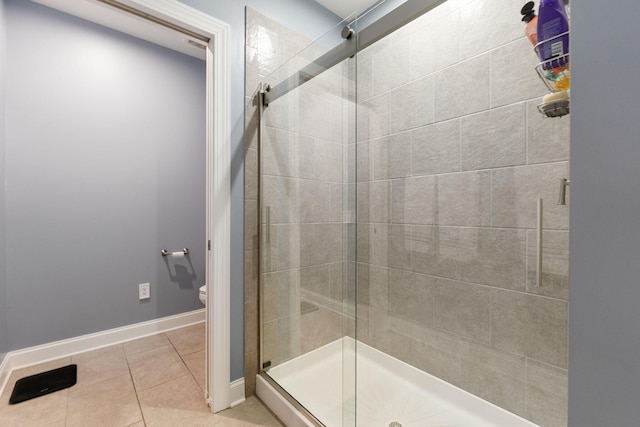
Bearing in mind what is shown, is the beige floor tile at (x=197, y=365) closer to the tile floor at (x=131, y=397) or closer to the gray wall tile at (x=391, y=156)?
the tile floor at (x=131, y=397)

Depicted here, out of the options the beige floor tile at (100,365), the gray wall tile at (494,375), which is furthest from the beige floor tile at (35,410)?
the gray wall tile at (494,375)

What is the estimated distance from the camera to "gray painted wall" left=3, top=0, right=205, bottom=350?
2023mm

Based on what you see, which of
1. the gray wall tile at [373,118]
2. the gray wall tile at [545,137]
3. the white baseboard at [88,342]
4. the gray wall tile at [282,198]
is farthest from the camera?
the white baseboard at [88,342]

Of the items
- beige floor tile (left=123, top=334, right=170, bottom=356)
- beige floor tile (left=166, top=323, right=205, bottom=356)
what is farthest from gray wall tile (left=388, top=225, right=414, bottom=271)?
beige floor tile (left=123, top=334, right=170, bottom=356)

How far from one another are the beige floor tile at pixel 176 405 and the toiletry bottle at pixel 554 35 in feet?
6.86

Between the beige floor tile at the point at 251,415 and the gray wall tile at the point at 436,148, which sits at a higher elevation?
the gray wall tile at the point at 436,148

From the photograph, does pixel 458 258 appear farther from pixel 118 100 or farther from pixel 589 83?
pixel 118 100

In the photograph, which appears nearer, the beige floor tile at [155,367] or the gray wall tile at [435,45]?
the gray wall tile at [435,45]

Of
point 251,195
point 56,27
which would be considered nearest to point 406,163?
point 251,195

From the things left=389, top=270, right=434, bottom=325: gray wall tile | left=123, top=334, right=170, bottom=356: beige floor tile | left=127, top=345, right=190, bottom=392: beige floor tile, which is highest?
left=389, top=270, right=434, bottom=325: gray wall tile

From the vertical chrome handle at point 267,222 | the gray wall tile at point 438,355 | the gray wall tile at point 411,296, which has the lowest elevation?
the gray wall tile at point 438,355

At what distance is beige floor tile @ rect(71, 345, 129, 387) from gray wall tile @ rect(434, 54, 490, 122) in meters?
2.66

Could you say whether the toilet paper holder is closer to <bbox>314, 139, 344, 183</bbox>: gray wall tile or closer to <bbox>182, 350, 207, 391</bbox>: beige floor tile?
<bbox>182, 350, 207, 391</bbox>: beige floor tile

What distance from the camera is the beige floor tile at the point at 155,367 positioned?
1.86 metres
